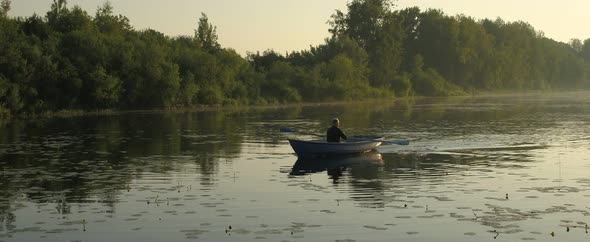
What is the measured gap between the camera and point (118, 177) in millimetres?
29156

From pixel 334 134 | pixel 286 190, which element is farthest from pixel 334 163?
pixel 286 190

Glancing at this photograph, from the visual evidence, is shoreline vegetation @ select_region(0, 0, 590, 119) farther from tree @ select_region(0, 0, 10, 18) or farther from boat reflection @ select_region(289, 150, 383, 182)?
boat reflection @ select_region(289, 150, 383, 182)

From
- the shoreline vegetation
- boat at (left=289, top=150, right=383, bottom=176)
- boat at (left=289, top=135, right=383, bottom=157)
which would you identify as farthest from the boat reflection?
the shoreline vegetation

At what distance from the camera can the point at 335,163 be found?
1328 inches

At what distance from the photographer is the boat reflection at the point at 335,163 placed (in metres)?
30.9

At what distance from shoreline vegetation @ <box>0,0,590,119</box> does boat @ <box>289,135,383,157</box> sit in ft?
147

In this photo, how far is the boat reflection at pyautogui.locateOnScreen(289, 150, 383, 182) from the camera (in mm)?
30906

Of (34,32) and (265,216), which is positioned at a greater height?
(34,32)

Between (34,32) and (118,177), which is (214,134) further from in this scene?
(34,32)

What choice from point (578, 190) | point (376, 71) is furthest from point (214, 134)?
point (376, 71)

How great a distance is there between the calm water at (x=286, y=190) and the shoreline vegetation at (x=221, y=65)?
32.7 metres

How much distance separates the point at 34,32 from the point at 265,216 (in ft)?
237

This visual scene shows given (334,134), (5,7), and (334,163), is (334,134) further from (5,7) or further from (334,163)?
(5,7)

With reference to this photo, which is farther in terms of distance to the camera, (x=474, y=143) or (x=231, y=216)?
(x=474, y=143)
